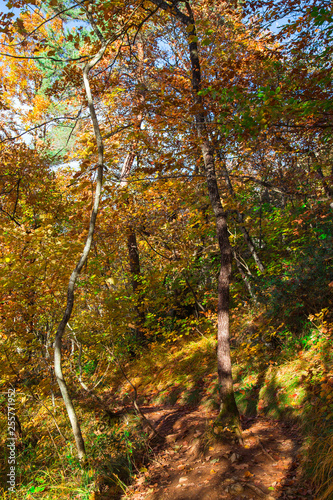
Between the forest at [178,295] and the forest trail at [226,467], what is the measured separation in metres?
0.02

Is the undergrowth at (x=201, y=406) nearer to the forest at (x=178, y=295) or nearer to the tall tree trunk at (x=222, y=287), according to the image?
the forest at (x=178, y=295)

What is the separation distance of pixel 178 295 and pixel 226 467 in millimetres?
6189

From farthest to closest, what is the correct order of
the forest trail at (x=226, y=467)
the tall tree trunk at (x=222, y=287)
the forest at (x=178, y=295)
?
1. the tall tree trunk at (x=222, y=287)
2. the forest at (x=178, y=295)
3. the forest trail at (x=226, y=467)

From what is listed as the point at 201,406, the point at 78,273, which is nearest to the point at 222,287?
the point at 78,273

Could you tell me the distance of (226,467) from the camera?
131 inches

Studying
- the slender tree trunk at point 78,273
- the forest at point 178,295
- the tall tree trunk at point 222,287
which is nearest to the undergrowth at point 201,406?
the forest at point 178,295

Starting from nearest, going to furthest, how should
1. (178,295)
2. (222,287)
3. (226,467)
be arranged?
(226,467) → (222,287) → (178,295)

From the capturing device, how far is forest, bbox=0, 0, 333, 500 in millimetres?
3479

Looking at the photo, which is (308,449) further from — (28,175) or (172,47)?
(172,47)

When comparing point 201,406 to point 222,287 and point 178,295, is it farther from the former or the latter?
point 178,295

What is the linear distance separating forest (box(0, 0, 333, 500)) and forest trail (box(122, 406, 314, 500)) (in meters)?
0.02

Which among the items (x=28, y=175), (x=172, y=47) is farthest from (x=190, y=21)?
(x=172, y=47)

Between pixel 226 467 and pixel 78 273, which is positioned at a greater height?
pixel 78 273

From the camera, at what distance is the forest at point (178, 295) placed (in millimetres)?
3479
